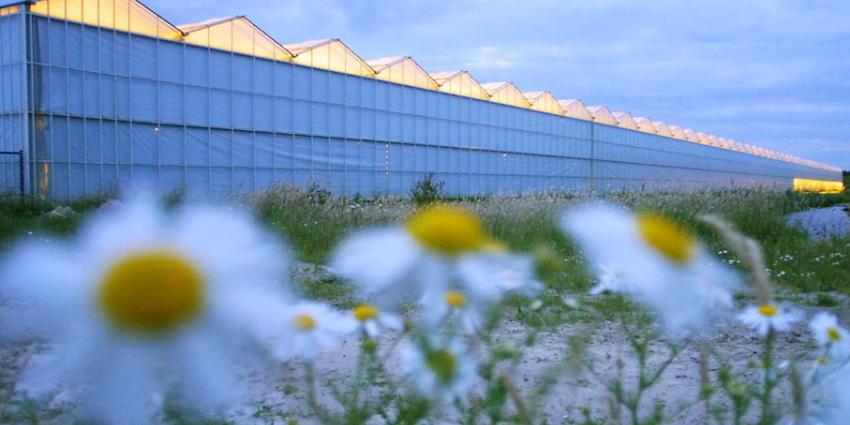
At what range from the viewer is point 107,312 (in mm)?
417

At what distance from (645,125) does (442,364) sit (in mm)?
32254

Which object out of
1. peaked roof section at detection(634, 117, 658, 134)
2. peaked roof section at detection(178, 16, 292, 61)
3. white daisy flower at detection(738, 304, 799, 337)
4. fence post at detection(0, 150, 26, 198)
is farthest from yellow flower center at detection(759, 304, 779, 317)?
peaked roof section at detection(634, 117, 658, 134)

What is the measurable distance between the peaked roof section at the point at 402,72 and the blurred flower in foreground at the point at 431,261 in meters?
17.8

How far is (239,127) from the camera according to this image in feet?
49.0

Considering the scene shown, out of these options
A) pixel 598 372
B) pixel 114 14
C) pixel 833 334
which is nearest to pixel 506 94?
pixel 114 14

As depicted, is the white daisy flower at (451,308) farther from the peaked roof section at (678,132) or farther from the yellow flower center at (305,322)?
the peaked roof section at (678,132)

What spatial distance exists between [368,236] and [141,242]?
0.48 ft

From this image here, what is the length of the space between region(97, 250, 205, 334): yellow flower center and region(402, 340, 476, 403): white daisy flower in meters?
0.14

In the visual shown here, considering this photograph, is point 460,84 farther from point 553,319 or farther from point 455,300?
point 455,300

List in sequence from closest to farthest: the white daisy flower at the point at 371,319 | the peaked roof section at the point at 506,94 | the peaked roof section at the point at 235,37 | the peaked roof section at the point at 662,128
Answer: the white daisy flower at the point at 371,319, the peaked roof section at the point at 235,37, the peaked roof section at the point at 506,94, the peaked roof section at the point at 662,128

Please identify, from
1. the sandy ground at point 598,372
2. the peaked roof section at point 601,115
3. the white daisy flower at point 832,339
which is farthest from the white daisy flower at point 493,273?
the peaked roof section at point 601,115

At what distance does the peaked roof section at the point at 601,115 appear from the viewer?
27.2 m

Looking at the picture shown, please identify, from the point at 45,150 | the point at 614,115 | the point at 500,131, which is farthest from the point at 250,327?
the point at 614,115

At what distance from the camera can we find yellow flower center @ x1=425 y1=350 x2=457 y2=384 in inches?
18.3
